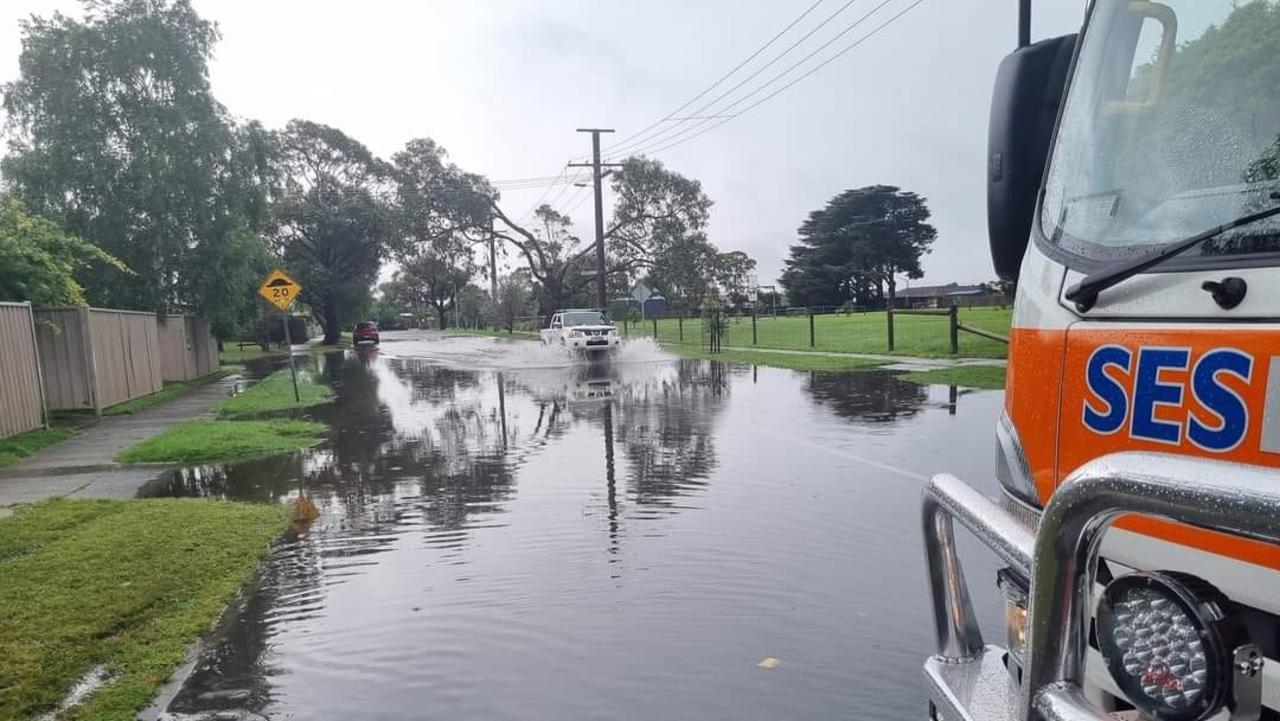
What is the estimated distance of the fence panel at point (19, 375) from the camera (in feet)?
37.5

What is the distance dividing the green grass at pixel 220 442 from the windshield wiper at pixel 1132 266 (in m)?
10.4

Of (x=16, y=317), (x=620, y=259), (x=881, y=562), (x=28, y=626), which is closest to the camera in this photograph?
(x=28, y=626)

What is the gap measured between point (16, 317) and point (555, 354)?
1848cm

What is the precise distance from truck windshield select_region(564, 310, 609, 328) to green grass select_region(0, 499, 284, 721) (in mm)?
22015

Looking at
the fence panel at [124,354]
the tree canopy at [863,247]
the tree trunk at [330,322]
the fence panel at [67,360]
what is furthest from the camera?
the tree canopy at [863,247]

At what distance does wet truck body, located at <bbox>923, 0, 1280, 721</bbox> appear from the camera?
133 cm

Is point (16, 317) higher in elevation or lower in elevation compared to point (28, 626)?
higher

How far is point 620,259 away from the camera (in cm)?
4366

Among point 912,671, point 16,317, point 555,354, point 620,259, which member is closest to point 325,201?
point 620,259

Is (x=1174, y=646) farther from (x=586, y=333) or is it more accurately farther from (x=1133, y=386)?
(x=586, y=333)

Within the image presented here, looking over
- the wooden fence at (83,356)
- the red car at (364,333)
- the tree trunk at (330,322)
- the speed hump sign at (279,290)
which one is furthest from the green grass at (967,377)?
the red car at (364,333)

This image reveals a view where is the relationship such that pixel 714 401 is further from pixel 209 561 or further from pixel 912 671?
pixel 912 671

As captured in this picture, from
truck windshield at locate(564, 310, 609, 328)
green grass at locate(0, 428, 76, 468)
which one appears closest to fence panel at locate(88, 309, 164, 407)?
green grass at locate(0, 428, 76, 468)

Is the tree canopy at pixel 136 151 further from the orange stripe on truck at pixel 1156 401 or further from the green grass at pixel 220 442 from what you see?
the orange stripe on truck at pixel 1156 401
